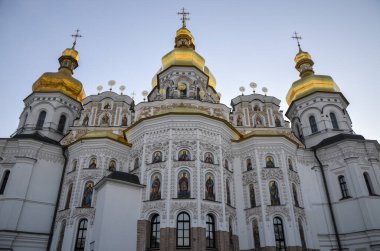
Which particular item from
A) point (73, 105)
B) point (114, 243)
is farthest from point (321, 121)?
point (73, 105)

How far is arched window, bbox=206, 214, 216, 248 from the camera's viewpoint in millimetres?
14786

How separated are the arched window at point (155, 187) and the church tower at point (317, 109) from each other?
12.8m

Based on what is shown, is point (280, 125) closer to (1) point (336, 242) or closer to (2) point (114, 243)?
(1) point (336, 242)

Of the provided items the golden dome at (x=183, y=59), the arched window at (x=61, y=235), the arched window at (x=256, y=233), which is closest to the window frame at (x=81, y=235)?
the arched window at (x=61, y=235)

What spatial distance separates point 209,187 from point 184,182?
1333mm

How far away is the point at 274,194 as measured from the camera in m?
17.2

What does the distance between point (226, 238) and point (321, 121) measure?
13178mm

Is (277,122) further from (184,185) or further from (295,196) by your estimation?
(184,185)

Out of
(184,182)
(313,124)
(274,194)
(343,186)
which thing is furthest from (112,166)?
(313,124)

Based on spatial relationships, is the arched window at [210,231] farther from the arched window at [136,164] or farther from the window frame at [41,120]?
the window frame at [41,120]

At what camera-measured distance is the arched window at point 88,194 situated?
1705 cm

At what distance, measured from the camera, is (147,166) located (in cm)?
1667

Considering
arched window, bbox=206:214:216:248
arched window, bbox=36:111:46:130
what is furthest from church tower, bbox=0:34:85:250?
arched window, bbox=206:214:216:248

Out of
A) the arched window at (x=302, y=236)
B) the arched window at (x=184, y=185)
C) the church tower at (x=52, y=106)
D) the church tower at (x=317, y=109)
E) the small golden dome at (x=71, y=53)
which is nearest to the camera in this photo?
the arched window at (x=184, y=185)
